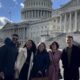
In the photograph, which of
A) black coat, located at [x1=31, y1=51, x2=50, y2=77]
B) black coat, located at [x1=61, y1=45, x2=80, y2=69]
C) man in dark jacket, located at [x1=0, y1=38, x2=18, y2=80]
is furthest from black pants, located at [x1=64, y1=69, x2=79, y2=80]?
man in dark jacket, located at [x1=0, y1=38, x2=18, y2=80]

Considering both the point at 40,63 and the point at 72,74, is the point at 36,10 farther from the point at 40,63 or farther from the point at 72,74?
the point at 72,74

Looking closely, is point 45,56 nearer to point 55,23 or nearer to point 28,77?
point 28,77

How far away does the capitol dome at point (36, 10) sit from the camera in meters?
126

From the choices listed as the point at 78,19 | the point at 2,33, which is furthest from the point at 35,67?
the point at 2,33

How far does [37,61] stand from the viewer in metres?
13.6

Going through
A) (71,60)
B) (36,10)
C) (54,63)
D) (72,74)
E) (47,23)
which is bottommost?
(72,74)

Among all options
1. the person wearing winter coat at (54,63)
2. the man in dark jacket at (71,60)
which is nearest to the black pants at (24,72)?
the person wearing winter coat at (54,63)

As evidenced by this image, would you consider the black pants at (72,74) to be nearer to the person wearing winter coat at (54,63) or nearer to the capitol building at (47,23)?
the person wearing winter coat at (54,63)

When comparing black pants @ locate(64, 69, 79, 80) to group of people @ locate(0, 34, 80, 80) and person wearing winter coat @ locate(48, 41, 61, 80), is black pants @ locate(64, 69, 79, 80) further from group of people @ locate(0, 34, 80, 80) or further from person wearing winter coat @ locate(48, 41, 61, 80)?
person wearing winter coat @ locate(48, 41, 61, 80)

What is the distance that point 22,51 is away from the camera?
13656mm

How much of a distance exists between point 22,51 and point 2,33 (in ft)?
391

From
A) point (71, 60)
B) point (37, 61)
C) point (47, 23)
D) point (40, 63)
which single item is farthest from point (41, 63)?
point (47, 23)

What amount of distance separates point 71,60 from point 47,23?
90.8 m

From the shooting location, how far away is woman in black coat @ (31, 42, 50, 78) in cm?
1343
